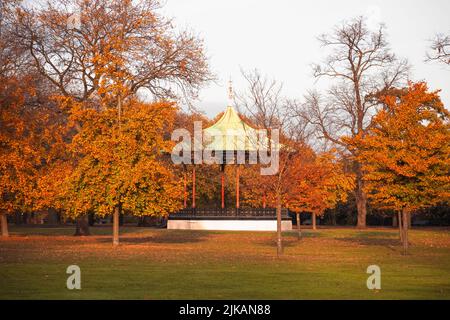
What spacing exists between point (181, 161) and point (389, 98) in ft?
89.2

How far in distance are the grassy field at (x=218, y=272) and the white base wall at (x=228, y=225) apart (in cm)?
2118

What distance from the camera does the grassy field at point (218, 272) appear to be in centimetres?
1650

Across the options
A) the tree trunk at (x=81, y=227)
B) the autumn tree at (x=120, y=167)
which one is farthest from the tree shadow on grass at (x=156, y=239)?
the autumn tree at (x=120, y=167)

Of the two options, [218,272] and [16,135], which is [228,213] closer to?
[16,135]

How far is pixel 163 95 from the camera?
42.2 meters

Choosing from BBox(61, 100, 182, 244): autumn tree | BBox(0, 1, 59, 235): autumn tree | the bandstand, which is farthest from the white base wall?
BBox(61, 100, 182, 244): autumn tree

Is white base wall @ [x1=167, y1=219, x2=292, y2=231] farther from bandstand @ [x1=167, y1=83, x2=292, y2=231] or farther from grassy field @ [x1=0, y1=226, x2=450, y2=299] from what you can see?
grassy field @ [x1=0, y1=226, x2=450, y2=299]

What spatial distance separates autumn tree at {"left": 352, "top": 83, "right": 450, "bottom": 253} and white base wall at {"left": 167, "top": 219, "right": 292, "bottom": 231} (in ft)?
72.1

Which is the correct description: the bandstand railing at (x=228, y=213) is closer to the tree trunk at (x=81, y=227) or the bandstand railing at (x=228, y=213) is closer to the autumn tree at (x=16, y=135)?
the tree trunk at (x=81, y=227)

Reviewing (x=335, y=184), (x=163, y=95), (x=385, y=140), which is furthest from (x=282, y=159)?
(x=335, y=184)

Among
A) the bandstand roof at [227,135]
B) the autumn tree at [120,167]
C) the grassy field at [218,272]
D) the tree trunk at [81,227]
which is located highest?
the bandstand roof at [227,135]

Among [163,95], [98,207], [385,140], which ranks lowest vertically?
[98,207]
